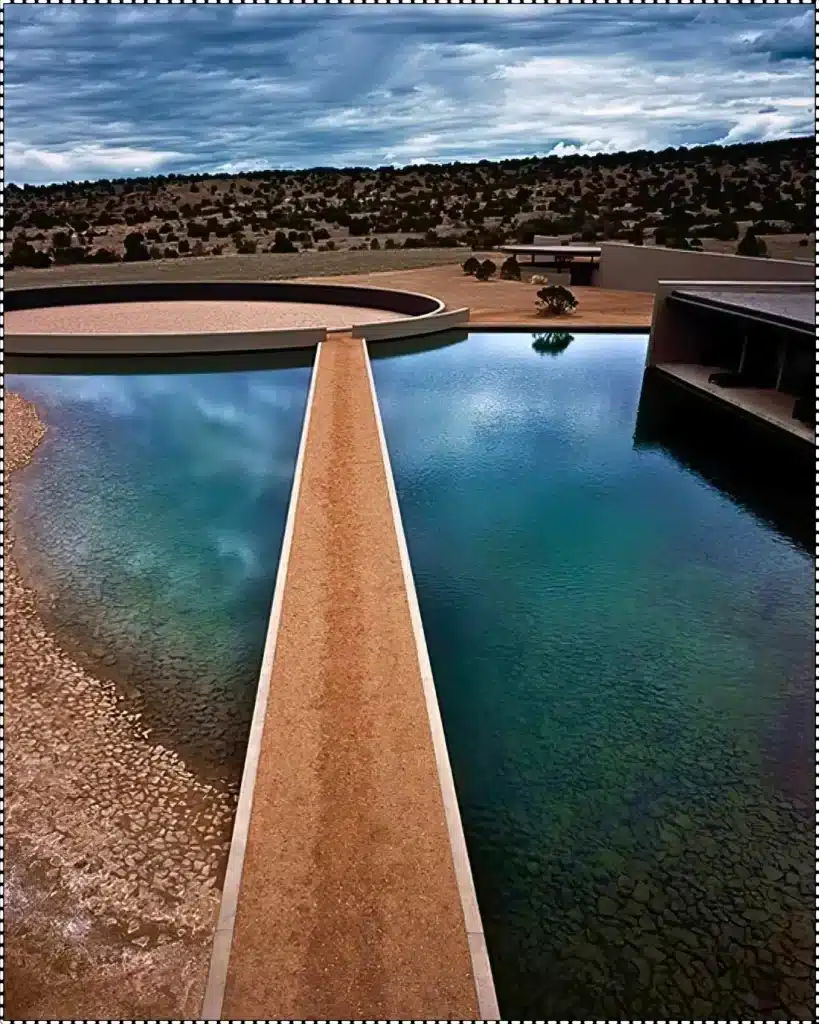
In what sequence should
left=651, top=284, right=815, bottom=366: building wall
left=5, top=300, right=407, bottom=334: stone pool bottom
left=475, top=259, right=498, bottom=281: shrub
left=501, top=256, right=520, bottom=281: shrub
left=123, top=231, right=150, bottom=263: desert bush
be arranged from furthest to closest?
left=123, top=231, right=150, bottom=263: desert bush, left=501, top=256, right=520, bottom=281: shrub, left=475, top=259, right=498, bottom=281: shrub, left=5, top=300, right=407, bottom=334: stone pool bottom, left=651, top=284, right=815, bottom=366: building wall

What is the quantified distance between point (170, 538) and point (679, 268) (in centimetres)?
2739

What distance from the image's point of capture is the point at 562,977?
5832 millimetres

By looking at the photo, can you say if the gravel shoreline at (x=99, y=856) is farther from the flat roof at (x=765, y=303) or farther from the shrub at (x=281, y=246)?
the shrub at (x=281, y=246)

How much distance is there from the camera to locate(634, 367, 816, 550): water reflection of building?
14102 millimetres

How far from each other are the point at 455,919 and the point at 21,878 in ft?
11.7

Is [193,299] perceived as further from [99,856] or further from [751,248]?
[99,856]

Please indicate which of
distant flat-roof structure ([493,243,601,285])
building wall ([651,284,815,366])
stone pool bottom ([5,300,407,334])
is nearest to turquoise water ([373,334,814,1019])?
building wall ([651,284,815,366])

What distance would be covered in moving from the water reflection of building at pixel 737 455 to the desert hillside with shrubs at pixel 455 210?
20.3m

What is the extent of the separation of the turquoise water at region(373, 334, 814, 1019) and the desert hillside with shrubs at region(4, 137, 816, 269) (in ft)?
89.1

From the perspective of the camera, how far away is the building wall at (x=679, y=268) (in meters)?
29.9

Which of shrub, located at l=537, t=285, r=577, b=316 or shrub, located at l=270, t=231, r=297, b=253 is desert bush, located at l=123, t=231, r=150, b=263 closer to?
shrub, located at l=270, t=231, r=297, b=253

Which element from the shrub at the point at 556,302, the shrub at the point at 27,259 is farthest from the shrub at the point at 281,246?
the shrub at the point at 556,302

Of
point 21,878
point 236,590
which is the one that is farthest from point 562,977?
point 236,590

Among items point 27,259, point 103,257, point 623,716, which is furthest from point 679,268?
point 27,259
